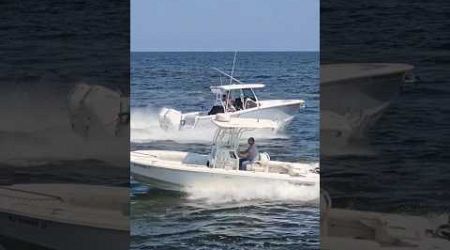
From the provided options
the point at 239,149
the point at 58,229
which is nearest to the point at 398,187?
the point at 58,229

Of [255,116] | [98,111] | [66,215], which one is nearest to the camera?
[98,111]

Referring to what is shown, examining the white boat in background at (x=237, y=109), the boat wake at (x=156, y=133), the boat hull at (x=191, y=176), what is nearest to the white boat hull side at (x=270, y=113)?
the white boat in background at (x=237, y=109)

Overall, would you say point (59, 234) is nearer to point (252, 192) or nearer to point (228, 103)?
point (252, 192)

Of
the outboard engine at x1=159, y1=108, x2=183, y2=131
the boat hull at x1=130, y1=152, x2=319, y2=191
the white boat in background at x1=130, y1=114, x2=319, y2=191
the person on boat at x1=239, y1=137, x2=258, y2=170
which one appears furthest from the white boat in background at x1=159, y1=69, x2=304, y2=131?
the boat hull at x1=130, y1=152, x2=319, y2=191

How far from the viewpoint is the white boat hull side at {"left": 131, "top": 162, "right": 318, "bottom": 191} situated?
20.8ft

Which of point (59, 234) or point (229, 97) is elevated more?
point (229, 97)

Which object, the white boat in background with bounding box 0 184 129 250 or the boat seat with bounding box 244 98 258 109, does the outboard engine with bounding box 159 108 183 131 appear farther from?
the white boat in background with bounding box 0 184 129 250

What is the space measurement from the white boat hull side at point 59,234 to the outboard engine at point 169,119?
389 cm

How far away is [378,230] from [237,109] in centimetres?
348

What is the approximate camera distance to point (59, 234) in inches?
150

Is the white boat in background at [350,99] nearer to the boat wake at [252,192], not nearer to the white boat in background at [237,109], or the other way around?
the boat wake at [252,192]

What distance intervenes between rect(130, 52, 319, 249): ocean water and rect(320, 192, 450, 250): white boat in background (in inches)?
120

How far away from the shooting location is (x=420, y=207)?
3209 mm

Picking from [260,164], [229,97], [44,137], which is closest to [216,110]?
[229,97]
